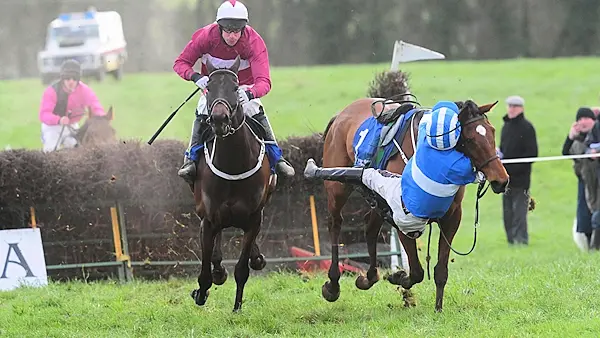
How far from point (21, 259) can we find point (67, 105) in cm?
443

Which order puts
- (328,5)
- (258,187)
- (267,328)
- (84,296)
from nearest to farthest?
(267,328), (258,187), (84,296), (328,5)

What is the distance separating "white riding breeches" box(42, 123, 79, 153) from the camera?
48.5 ft

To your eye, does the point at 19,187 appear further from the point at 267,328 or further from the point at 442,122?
the point at 442,122

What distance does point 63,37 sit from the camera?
3166 cm

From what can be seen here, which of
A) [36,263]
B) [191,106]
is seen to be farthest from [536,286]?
[191,106]

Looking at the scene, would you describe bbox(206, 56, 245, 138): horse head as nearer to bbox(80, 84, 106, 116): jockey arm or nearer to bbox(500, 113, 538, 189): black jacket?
bbox(80, 84, 106, 116): jockey arm

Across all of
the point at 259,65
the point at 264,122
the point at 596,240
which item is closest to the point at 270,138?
the point at 264,122

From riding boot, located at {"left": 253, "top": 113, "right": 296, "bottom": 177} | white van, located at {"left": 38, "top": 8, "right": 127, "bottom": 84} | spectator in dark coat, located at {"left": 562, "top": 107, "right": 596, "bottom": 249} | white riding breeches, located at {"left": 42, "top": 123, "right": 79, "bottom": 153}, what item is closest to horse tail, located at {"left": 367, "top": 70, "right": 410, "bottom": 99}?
riding boot, located at {"left": 253, "top": 113, "right": 296, "bottom": 177}

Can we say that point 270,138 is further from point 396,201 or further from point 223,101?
point 396,201

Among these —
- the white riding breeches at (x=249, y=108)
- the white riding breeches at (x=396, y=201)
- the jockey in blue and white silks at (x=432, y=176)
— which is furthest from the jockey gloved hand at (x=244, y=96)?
the jockey in blue and white silks at (x=432, y=176)

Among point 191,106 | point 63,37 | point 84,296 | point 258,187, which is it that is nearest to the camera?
point 258,187

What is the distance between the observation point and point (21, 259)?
11.3 m

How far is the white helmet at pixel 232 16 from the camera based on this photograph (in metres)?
8.56

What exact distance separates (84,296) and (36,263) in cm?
160
